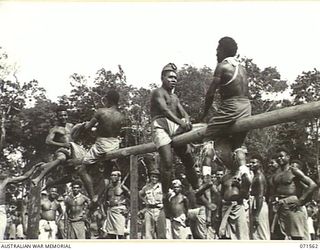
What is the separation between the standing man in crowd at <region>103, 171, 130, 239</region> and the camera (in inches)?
149

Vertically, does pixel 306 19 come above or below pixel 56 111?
Answer: above

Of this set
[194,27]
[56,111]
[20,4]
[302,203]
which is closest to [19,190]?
[56,111]

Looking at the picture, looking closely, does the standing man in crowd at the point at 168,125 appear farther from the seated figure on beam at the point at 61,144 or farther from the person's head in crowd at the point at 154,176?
the seated figure on beam at the point at 61,144

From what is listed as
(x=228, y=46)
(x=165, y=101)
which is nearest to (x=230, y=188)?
(x=165, y=101)

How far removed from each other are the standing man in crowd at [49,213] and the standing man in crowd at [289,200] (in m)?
1.34

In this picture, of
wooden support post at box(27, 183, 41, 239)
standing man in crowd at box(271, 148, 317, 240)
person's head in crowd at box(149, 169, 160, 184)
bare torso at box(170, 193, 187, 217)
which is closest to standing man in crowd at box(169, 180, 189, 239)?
bare torso at box(170, 193, 187, 217)

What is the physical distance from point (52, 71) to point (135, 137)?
67 centimetres

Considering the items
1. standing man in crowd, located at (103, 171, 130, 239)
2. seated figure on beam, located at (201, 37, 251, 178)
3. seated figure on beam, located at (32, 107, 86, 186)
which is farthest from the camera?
seated figure on beam, located at (32, 107, 86, 186)

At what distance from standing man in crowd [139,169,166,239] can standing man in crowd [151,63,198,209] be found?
46 millimetres

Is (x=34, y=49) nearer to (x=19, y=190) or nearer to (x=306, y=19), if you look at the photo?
(x=19, y=190)

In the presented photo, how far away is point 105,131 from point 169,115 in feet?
1.74

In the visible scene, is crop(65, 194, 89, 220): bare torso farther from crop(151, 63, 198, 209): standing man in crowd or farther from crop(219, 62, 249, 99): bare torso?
Result: crop(219, 62, 249, 99): bare torso

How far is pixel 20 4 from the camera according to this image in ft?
12.5

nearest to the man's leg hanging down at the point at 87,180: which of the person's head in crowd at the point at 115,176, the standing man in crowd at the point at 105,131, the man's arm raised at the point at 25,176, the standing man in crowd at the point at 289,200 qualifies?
the standing man in crowd at the point at 105,131
